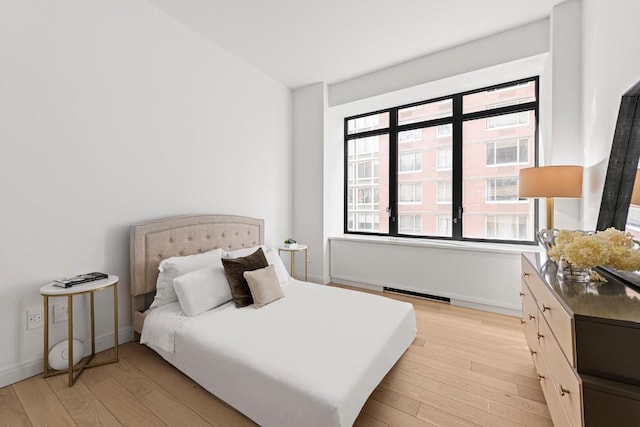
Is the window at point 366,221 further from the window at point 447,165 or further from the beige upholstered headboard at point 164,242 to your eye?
the beige upholstered headboard at point 164,242

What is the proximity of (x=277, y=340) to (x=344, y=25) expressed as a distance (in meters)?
2.76

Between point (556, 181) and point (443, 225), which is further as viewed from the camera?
point (443, 225)

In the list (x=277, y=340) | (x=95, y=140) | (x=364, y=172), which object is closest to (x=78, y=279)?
(x=95, y=140)

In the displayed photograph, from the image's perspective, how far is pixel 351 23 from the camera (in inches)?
102

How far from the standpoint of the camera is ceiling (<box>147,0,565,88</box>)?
238 centimetres

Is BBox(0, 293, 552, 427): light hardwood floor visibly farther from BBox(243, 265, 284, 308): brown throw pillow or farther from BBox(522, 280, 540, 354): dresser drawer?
BBox(243, 265, 284, 308): brown throw pillow

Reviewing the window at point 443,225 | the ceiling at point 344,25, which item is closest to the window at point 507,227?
the window at point 443,225

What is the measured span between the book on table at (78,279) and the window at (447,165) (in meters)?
3.14

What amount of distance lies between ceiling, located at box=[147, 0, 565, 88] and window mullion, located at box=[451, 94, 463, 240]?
0.79 metres

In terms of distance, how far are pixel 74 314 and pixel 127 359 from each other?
50cm

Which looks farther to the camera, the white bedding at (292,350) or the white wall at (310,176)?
the white wall at (310,176)

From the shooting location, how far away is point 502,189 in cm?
325

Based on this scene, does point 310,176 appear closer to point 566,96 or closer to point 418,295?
point 418,295

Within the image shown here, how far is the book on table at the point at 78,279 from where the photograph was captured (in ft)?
5.82
